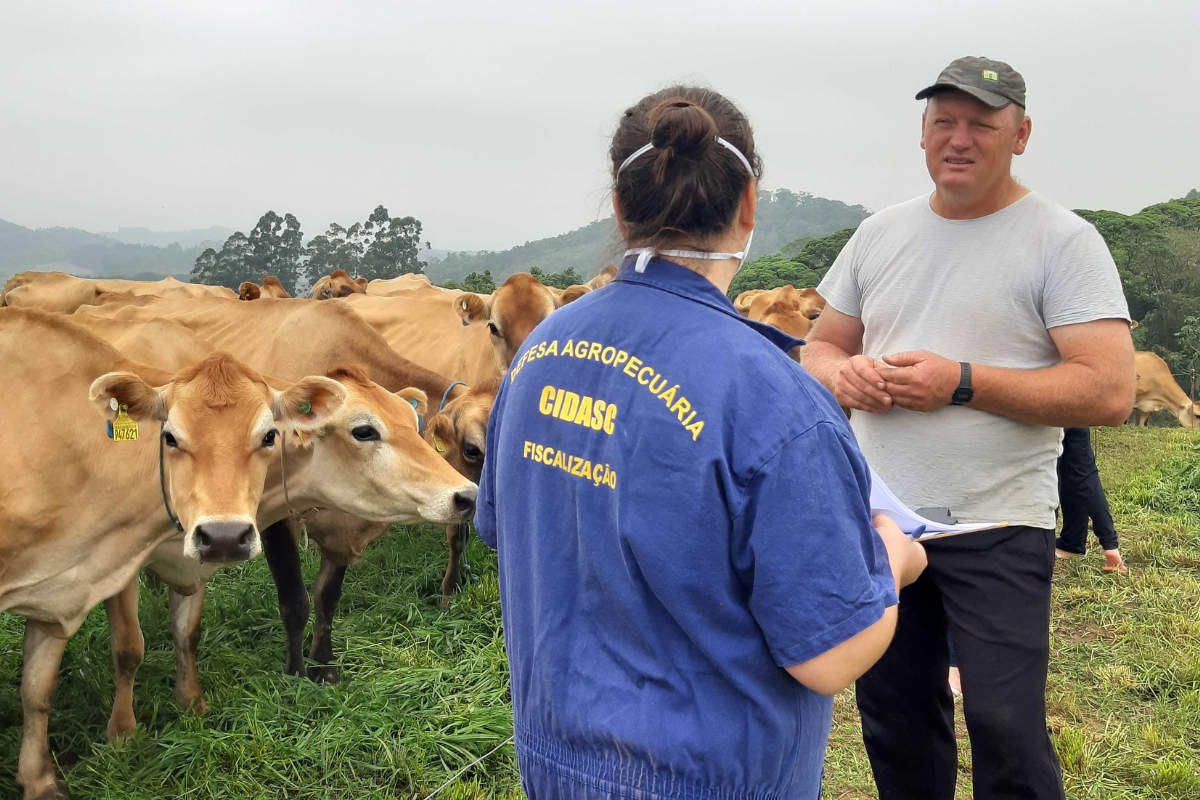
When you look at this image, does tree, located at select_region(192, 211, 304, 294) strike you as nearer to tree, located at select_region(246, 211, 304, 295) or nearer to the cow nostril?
tree, located at select_region(246, 211, 304, 295)

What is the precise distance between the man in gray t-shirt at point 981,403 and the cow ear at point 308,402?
2.12 m

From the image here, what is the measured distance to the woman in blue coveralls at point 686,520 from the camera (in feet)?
4.25

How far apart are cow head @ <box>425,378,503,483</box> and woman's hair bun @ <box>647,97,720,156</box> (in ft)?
11.7

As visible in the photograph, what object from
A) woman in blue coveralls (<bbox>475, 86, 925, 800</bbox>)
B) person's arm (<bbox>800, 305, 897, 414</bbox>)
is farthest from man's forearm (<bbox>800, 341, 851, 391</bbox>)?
woman in blue coveralls (<bbox>475, 86, 925, 800</bbox>)

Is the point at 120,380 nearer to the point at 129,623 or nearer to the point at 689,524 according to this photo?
the point at 129,623

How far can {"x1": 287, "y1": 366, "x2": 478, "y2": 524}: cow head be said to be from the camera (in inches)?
161

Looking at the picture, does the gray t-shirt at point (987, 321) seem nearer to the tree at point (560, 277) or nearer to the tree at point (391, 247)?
the tree at point (560, 277)

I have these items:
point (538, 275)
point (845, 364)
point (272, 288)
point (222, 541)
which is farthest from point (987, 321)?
point (538, 275)

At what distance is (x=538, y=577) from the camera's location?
1488 mm

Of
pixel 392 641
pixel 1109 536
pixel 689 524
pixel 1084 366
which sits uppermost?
pixel 1084 366

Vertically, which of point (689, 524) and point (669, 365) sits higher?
point (669, 365)

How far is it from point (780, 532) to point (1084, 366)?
1575 mm

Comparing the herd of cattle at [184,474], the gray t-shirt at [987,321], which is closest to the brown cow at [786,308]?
the herd of cattle at [184,474]

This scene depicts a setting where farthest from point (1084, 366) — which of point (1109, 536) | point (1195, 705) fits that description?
point (1109, 536)
